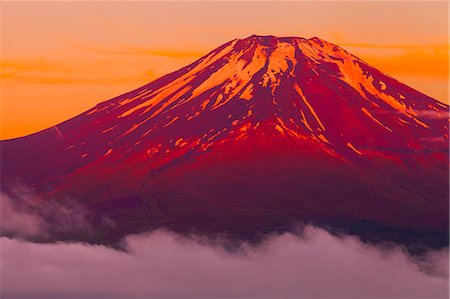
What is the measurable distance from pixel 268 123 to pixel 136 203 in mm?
8661

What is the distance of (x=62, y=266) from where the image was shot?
58531 millimetres

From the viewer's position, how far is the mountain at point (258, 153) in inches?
2255

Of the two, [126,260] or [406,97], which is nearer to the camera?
[126,260]

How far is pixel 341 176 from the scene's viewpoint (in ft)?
191

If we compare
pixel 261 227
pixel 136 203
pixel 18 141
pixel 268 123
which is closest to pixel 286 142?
pixel 268 123

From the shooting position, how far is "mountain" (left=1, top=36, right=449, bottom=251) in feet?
188

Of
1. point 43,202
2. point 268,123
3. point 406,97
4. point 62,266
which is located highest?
point 406,97

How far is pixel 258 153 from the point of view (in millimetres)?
57562

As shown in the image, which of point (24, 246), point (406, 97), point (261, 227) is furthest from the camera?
point (406, 97)

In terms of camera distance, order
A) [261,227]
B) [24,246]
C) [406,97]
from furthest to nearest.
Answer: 1. [406,97]
2. [24,246]
3. [261,227]

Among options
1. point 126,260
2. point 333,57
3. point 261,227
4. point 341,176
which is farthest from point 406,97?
point 126,260

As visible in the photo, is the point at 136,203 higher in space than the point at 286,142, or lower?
lower

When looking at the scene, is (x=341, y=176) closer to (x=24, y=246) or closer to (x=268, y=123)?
(x=268, y=123)

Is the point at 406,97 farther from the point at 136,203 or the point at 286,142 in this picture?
the point at 136,203
